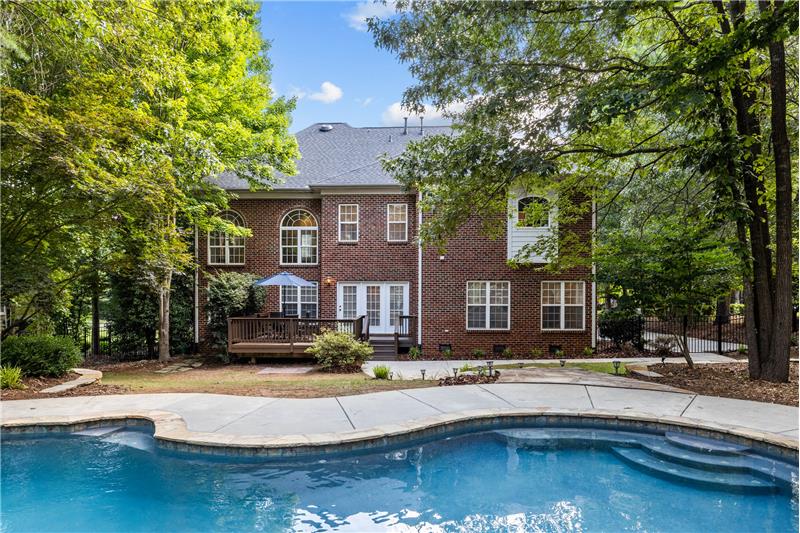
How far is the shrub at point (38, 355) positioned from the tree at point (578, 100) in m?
7.83

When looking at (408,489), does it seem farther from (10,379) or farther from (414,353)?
(414,353)

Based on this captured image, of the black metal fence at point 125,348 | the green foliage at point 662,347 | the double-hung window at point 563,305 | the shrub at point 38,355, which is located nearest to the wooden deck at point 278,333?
the black metal fence at point 125,348

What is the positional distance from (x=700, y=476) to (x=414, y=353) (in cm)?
972

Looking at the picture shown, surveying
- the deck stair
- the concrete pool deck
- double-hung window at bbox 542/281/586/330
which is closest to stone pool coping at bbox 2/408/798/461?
the concrete pool deck

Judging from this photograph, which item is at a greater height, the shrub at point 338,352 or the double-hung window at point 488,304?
the double-hung window at point 488,304

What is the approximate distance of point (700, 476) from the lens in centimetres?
471

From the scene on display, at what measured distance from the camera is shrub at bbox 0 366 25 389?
7.78 m

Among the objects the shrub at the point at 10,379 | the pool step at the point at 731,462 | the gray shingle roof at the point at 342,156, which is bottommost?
the pool step at the point at 731,462

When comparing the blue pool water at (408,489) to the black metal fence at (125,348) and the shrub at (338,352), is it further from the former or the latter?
the black metal fence at (125,348)

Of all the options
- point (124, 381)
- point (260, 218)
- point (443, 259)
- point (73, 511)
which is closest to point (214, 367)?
point (124, 381)

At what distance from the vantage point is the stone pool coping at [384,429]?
5.00m

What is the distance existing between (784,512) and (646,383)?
4665 millimetres

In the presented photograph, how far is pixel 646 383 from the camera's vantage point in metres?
8.59

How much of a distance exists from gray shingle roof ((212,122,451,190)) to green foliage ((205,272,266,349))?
3.41 m
